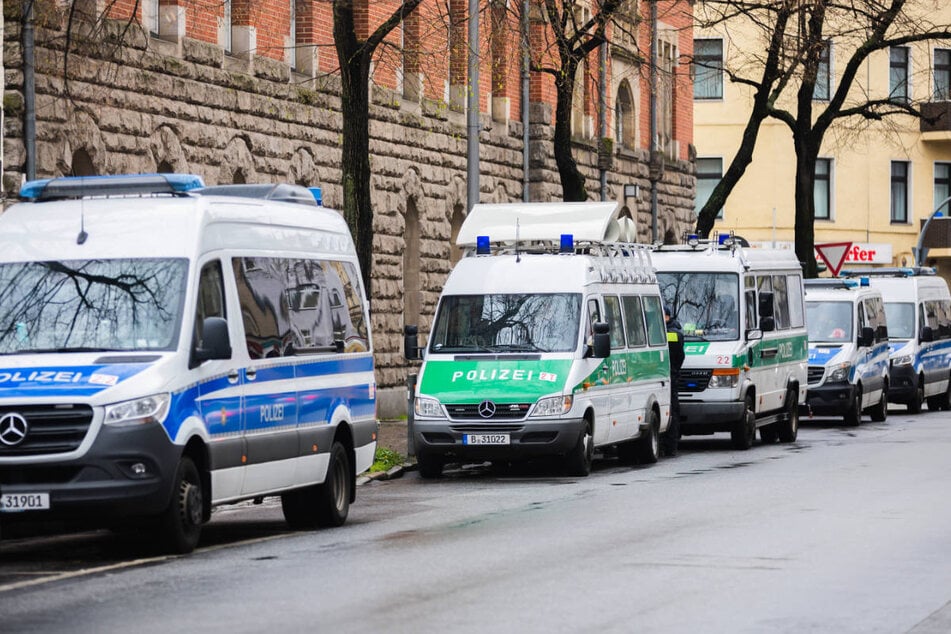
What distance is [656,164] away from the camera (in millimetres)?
47969

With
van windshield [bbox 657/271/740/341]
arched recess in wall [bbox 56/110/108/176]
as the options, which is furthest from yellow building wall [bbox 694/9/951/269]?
arched recess in wall [bbox 56/110/108/176]

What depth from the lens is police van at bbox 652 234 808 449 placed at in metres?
25.3

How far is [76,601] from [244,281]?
12.8ft

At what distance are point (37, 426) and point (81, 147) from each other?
11.2 metres

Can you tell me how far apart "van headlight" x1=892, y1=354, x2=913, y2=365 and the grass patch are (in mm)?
15463

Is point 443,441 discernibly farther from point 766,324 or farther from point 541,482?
point 766,324

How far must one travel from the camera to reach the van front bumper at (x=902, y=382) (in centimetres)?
3684

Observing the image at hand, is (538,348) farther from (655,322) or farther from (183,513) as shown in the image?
(183,513)

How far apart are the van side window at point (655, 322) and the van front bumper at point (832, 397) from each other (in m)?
8.65

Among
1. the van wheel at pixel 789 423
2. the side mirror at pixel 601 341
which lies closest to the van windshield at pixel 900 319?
the van wheel at pixel 789 423

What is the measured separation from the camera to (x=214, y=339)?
13.1 meters

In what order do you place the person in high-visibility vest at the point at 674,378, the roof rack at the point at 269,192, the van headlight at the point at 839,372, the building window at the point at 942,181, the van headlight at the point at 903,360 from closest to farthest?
1. the roof rack at the point at 269,192
2. the person in high-visibility vest at the point at 674,378
3. the van headlight at the point at 839,372
4. the van headlight at the point at 903,360
5. the building window at the point at 942,181

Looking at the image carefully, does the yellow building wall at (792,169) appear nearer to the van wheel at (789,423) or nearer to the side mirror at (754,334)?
the van wheel at (789,423)

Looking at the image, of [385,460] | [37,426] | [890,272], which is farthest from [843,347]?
[37,426]
